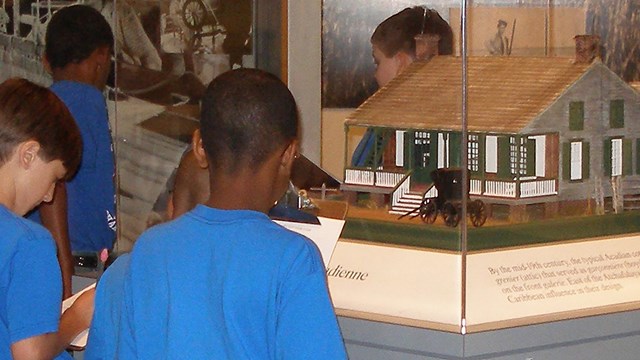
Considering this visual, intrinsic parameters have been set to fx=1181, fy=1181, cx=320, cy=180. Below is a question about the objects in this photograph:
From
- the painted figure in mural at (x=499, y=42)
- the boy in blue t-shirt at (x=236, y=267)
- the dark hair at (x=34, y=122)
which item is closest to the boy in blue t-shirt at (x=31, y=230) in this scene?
the dark hair at (x=34, y=122)

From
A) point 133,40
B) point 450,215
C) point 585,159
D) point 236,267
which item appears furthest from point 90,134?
point 236,267

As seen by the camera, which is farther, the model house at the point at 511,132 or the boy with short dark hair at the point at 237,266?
the model house at the point at 511,132

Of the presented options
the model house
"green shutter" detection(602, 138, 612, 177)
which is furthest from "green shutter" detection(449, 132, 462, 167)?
"green shutter" detection(602, 138, 612, 177)

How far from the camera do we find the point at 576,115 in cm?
250

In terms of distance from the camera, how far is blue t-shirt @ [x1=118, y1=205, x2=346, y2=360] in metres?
→ 1.62

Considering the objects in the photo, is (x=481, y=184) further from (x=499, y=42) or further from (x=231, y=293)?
(x=231, y=293)

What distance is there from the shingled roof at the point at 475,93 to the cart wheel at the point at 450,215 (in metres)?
0.15

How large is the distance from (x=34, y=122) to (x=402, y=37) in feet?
2.53

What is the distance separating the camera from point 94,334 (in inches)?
73.0

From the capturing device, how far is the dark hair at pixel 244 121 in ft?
5.64

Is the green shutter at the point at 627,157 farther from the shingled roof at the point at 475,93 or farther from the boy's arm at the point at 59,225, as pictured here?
the boy's arm at the point at 59,225

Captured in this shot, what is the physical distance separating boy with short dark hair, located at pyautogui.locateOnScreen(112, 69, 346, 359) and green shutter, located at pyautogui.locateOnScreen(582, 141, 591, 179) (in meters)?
0.95

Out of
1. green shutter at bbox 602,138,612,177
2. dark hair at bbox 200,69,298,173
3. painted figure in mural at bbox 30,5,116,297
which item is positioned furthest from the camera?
painted figure in mural at bbox 30,5,116,297

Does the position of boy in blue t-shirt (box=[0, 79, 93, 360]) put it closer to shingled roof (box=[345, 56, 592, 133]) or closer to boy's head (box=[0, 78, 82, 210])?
boy's head (box=[0, 78, 82, 210])
